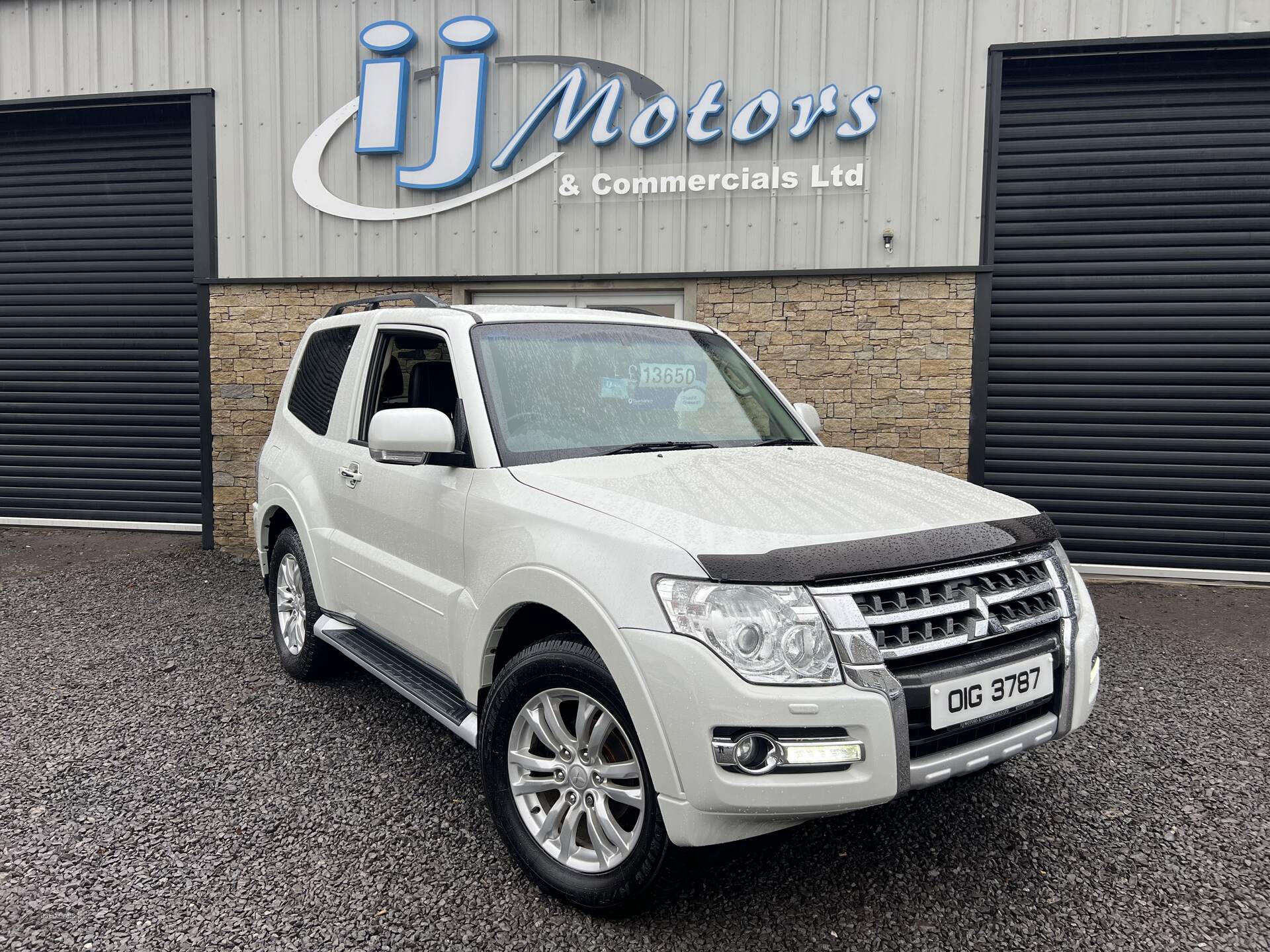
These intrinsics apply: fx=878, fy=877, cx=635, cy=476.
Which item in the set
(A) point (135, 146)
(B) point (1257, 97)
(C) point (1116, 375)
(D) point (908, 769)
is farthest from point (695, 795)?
(A) point (135, 146)

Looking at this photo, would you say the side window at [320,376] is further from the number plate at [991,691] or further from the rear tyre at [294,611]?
the number plate at [991,691]

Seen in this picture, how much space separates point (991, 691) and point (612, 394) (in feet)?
5.60

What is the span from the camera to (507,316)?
138 inches

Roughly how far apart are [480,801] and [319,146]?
6.45 metres

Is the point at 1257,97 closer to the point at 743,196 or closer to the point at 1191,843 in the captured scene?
the point at 743,196

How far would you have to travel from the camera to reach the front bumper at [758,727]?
214 cm

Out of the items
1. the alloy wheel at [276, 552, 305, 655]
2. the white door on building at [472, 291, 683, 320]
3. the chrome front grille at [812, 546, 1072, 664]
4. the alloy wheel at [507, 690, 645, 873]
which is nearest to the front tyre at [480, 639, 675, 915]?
the alloy wheel at [507, 690, 645, 873]

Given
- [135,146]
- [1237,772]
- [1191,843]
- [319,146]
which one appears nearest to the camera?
[1191,843]

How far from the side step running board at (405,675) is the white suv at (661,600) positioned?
0.02m

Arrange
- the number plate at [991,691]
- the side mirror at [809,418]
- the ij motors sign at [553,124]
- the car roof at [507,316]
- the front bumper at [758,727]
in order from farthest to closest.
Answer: the ij motors sign at [553,124]
the side mirror at [809,418]
the car roof at [507,316]
the number plate at [991,691]
the front bumper at [758,727]

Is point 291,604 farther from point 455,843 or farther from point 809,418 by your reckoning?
point 809,418

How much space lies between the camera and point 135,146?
857cm

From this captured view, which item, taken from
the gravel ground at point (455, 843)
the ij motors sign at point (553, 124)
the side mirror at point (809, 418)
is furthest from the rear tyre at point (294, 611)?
the ij motors sign at point (553, 124)

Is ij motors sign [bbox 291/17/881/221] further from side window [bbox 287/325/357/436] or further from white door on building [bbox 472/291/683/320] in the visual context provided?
side window [bbox 287/325/357/436]
